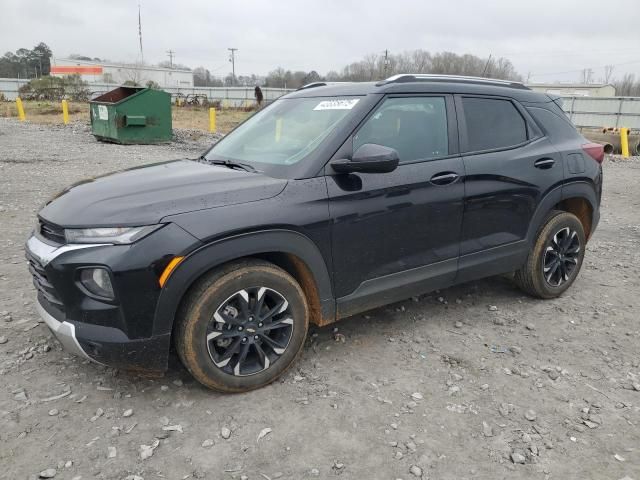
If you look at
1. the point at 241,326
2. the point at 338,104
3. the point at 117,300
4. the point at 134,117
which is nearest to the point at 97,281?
the point at 117,300

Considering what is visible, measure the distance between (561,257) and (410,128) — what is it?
1928mm

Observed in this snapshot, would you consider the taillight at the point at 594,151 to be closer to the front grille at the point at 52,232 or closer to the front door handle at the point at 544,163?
the front door handle at the point at 544,163

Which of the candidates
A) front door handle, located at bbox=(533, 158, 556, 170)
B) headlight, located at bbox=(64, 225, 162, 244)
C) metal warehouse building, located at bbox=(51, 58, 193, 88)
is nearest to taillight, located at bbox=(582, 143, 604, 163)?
front door handle, located at bbox=(533, 158, 556, 170)

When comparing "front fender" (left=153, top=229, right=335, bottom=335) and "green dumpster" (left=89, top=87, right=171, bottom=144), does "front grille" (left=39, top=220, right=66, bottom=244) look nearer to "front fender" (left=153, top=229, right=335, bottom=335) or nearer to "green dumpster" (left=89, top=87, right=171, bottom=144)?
"front fender" (left=153, top=229, right=335, bottom=335)

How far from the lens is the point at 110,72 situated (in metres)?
76.2

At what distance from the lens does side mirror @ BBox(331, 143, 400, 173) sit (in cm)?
295

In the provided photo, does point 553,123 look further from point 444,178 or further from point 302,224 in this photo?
point 302,224

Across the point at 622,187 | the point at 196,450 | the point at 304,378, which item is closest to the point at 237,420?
the point at 196,450

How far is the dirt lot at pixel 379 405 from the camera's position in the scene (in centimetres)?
244

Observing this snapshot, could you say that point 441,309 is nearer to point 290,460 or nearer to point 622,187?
point 290,460

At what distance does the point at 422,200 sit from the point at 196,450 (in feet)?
6.62

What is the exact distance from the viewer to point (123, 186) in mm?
2975

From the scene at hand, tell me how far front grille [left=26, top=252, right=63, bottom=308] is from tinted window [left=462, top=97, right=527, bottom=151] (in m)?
2.85

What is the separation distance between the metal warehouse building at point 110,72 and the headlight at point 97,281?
236 ft
